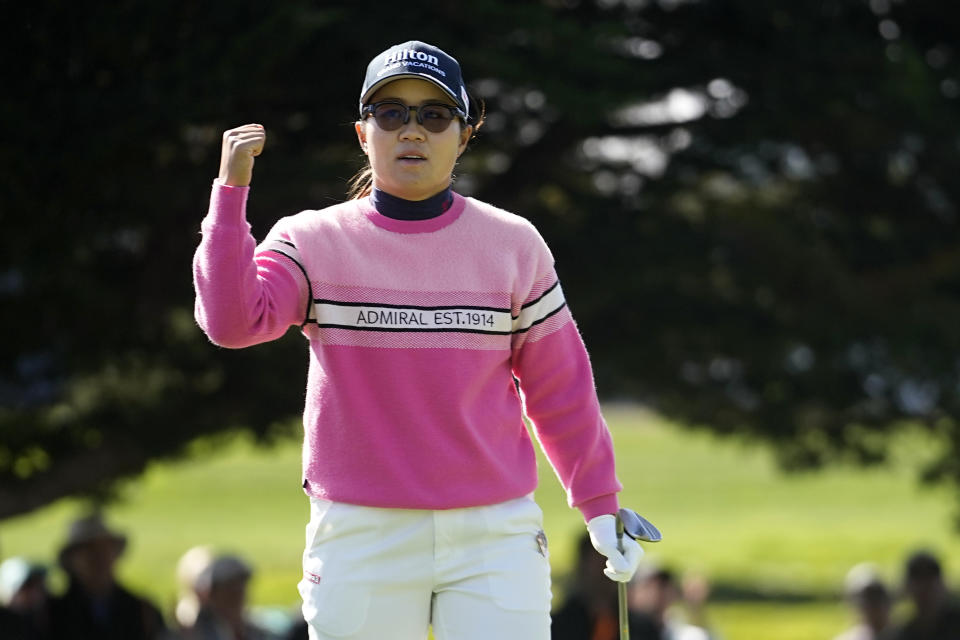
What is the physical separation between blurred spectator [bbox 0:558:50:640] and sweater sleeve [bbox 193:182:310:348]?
4486mm

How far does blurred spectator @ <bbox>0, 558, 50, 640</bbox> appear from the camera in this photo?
696 centimetres

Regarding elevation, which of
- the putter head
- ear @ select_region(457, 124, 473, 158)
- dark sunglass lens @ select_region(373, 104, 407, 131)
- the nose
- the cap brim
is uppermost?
the cap brim

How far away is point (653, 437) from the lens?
62.1 m

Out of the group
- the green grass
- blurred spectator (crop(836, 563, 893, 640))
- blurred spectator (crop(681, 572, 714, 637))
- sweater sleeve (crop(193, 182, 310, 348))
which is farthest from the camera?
the green grass

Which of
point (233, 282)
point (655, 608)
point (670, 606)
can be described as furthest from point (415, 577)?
point (670, 606)

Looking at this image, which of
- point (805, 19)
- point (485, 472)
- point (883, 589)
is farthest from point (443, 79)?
point (883, 589)

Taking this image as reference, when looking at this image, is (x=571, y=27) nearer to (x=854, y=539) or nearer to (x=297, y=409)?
(x=297, y=409)

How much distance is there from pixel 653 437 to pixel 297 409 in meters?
54.4

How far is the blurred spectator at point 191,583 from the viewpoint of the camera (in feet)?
23.3

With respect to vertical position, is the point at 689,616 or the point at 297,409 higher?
the point at 297,409

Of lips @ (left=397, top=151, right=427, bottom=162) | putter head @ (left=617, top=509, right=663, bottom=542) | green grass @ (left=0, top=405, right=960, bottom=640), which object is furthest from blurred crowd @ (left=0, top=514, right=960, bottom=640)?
green grass @ (left=0, top=405, right=960, bottom=640)

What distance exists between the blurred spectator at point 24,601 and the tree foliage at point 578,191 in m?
0.57

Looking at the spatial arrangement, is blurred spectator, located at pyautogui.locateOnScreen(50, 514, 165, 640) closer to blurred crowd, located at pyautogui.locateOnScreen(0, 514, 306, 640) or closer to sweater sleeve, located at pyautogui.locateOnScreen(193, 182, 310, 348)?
blurred crowd, located at pyautogui.locateOnScreen(0, 514, 306, 640)

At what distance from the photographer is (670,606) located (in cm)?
824
